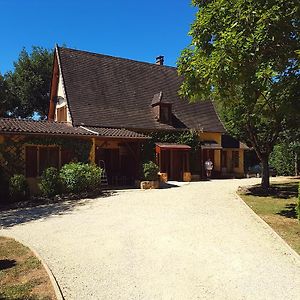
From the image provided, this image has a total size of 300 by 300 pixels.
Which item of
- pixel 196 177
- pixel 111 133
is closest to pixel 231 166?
pixel 196 177

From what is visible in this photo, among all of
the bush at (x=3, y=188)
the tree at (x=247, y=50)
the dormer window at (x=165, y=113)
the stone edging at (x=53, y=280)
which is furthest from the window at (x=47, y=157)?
the stone edging at (x=53, y=280)

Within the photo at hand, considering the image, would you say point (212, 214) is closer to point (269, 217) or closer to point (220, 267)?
point (269, 217)

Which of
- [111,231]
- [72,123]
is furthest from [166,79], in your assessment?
[111,231]

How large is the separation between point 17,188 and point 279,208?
11.3 m

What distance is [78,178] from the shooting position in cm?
1653

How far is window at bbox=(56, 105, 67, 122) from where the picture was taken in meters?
23.4

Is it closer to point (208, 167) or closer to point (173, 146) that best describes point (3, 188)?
point (173, 146)

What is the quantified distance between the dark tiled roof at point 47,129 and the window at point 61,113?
1.84m

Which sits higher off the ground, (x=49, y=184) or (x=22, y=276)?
(x=49, y=184)

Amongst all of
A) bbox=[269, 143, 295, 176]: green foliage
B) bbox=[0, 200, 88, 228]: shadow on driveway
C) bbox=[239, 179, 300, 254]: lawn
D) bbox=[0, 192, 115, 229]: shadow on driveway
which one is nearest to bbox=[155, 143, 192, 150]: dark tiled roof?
bbox=[239, 179, 300, 254]: lawn

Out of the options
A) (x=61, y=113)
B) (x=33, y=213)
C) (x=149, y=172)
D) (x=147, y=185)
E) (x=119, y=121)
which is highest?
(x=61, y=113)

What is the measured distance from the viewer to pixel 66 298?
538cm

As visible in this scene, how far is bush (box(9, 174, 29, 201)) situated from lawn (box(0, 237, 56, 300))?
23.5 ft

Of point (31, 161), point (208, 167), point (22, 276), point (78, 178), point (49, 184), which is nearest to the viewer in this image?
point (22, 276)
